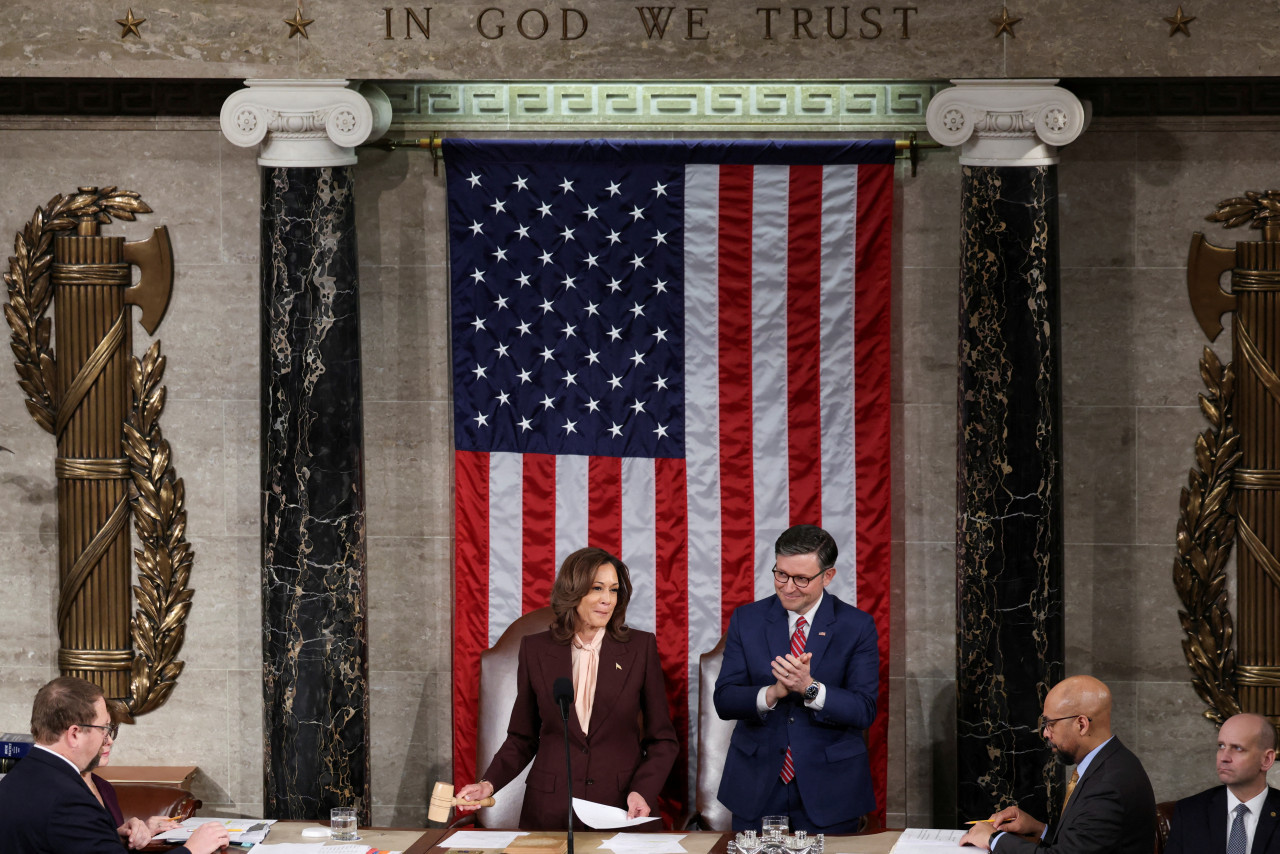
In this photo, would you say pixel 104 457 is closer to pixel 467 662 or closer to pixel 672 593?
pixel 467 662

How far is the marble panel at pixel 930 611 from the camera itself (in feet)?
24.0

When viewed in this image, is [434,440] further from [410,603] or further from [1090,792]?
[1090,792]

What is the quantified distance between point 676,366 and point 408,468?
147cm

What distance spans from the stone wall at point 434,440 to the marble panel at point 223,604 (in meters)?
0.01

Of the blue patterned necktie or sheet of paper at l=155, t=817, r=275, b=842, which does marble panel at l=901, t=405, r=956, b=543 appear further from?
sheet of paper at l=155, t=817, r=275, b=842

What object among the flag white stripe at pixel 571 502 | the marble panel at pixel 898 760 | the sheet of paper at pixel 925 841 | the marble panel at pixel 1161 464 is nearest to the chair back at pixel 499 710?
the flag white stripe at pixel 571 502

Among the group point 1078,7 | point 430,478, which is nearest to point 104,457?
point 430,478

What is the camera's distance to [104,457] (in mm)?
7309

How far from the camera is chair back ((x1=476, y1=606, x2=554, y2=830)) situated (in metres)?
6.71

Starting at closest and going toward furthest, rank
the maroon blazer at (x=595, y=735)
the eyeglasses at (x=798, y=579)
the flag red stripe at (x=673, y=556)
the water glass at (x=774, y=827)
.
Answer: the water glass at (x=774, y=827) → the eyeglasses at (x=798, y=579) → the maroon blazer at (x=595, y=735) → the flag red stripe at (x=673, y=556)

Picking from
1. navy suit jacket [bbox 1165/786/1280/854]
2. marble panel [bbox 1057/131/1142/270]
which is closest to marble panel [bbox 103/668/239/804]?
navy suit jacket [bbox 1165/786/1280/854]

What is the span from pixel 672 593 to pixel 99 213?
3.41 metres

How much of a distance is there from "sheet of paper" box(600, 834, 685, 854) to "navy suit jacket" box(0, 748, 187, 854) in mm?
1612

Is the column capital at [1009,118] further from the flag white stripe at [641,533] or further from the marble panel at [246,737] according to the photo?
the marble panel at [246,737]
